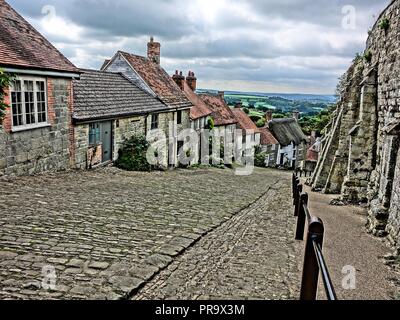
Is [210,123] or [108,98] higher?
[108,98]

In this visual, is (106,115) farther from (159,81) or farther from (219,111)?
(219,111)

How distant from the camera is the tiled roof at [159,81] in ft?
79.9

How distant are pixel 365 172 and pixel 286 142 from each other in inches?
1586

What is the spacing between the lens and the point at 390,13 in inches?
376

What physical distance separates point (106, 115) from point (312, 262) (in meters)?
14.1

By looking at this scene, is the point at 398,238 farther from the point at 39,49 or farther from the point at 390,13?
the point at 39,49

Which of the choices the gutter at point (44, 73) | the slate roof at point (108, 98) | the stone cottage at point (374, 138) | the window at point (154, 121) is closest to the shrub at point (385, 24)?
the stone cottage at point (374, 138)

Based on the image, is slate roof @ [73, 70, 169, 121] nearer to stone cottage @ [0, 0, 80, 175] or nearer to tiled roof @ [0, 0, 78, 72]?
stone cottage @ [0, 0, 80, 175]

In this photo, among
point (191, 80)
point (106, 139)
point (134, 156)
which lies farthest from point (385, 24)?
point (191, 80)

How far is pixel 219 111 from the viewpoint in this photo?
124 ft

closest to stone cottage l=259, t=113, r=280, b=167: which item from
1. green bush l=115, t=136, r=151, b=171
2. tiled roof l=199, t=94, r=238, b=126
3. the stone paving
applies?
tiled roof l=199, t=94, r=238, b=126

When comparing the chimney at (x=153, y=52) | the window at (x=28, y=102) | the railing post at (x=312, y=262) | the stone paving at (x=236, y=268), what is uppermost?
the chimney at (x=153, y=52)

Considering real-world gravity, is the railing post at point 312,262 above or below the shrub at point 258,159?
above

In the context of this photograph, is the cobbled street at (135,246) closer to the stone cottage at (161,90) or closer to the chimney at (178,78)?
the stone cottage at (161,90)
